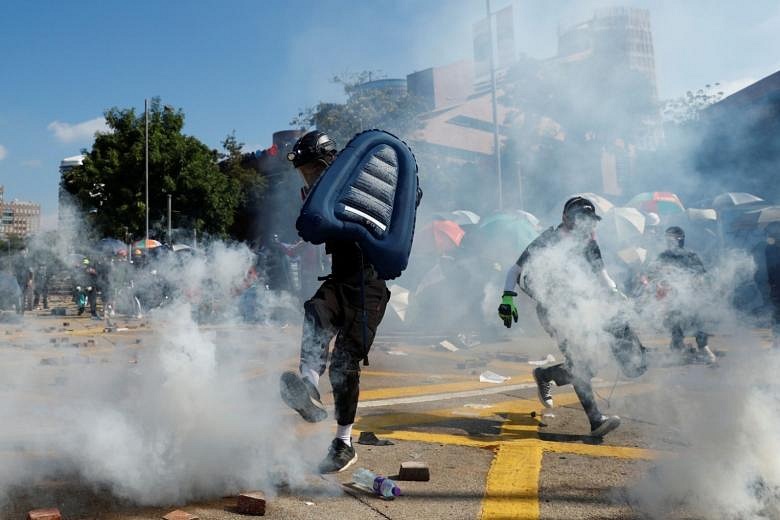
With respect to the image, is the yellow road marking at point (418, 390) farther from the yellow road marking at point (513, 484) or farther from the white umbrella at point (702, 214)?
the white umbrella at point (702, 214)

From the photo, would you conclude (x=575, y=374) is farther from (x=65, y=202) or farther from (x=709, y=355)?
(x=65, y=202)

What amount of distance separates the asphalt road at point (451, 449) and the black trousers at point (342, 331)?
1.60 ft

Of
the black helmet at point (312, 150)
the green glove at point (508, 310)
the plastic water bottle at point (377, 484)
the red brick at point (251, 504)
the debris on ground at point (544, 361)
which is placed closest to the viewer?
the red brick at point (251, 504)

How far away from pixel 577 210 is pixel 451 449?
1.94m

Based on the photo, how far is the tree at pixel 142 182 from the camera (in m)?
24.5

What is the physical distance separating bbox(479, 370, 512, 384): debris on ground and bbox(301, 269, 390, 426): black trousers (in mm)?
3462

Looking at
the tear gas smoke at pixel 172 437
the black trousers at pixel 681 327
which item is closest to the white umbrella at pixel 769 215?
the black trousers at pixel 681 327

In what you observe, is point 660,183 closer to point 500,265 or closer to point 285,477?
point 500,265

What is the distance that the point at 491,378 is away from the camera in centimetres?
656

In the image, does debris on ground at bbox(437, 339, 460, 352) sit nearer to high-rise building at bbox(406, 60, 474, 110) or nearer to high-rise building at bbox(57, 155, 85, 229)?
high-rise building at bbox(57, 155, 85, 229)

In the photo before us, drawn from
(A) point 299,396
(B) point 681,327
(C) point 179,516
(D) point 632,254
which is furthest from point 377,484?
(D) point 632,254

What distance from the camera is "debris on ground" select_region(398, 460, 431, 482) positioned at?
3189mm

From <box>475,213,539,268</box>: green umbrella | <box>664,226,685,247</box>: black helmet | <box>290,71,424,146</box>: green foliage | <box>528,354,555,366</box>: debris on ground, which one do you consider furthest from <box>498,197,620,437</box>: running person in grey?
<box>290,71,424,146</box>: green foliage

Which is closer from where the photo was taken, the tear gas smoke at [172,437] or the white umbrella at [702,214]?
the tear gas smoke at [172,437]
